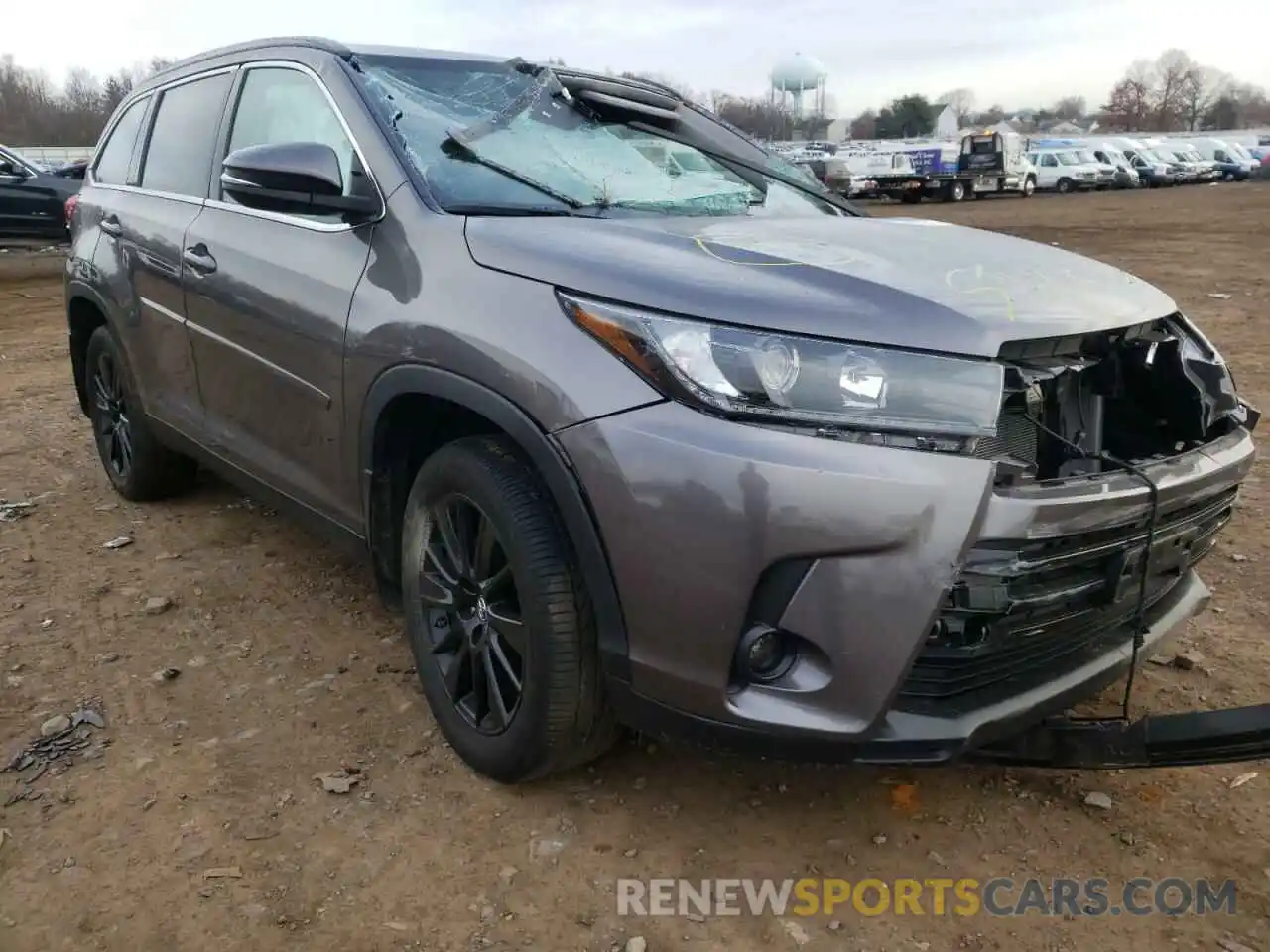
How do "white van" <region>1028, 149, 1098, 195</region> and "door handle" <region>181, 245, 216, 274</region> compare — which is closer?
"door handle" <region>181, 245, 216, 274</region>

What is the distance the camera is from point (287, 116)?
10.6 ft

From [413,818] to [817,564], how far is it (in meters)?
1.26

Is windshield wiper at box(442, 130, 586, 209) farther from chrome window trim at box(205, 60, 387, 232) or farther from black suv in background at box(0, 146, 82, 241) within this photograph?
black suv in background at box(0, 146, 82, 241)

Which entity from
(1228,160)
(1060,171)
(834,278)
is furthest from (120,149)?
(1228,160)

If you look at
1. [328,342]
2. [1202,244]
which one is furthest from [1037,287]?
[1202,244]

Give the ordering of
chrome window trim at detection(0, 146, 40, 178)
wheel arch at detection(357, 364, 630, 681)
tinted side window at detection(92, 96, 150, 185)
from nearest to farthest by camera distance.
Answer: wheel arch at detection(357, 364, 630, 681), tinted side window at detection(92, 96, 150, 185), chrome window trim at detection(0, 146, 40, 178)

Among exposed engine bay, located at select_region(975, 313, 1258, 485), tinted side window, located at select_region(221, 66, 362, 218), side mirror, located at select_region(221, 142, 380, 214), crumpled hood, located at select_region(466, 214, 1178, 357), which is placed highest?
tinted side window, located at select_region(221, 66, 362, 218)

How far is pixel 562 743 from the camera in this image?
2.35 m

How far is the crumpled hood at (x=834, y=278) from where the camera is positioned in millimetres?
1984

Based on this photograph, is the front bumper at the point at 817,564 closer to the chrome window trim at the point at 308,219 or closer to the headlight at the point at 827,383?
the headlight at the point at 827,383

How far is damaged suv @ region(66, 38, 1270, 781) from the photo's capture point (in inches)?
75.5

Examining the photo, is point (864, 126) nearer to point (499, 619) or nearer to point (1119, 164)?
point (1119, 164)

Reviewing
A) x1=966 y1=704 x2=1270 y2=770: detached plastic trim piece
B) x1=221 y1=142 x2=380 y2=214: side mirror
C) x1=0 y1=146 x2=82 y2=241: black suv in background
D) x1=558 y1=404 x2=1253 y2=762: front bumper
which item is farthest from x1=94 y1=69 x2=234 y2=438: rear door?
x1=0 y1=146 x2=82 y2=241: black suv in background

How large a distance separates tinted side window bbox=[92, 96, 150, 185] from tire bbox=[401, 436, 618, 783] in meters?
2.74
